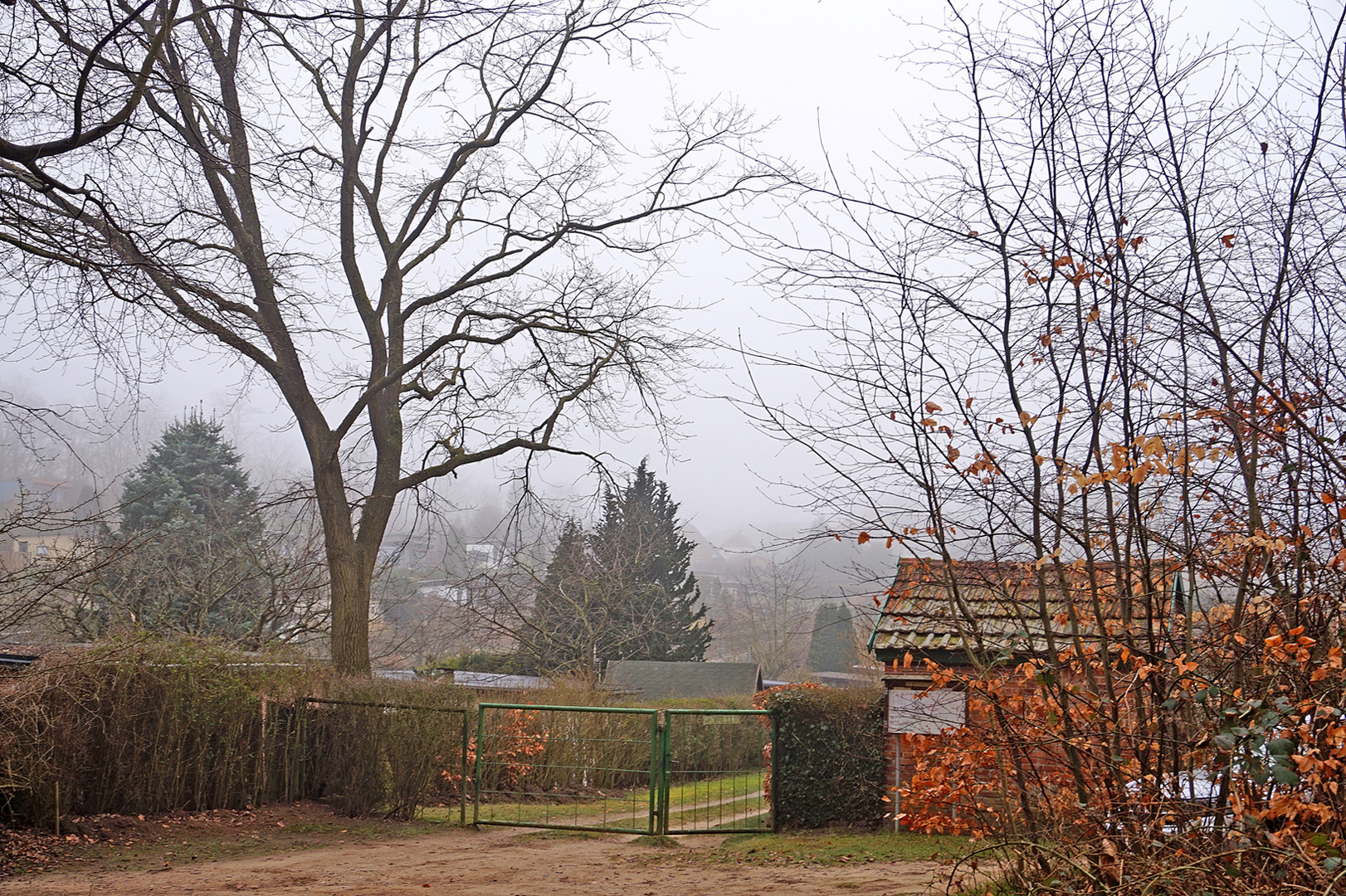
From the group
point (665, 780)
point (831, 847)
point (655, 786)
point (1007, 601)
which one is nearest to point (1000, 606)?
point (1007, 601)

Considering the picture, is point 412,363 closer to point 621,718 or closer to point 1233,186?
point 621,718

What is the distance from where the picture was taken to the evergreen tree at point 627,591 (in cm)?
2883

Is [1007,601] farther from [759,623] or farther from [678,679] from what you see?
[759,623]

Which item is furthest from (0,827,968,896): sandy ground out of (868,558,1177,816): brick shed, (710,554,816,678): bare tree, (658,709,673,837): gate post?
(710,554,816,678): bare tree

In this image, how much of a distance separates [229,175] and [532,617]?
726 inches

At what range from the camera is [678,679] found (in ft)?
104

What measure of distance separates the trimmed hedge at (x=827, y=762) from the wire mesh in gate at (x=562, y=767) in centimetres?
228

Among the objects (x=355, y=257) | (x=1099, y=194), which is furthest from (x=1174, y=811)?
(x=355, y=257)

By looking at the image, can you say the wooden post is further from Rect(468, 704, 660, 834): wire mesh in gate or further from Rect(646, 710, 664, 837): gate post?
Rect(468, 704, 660, 834): wire mesh in gate

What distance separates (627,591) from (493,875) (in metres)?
21.0

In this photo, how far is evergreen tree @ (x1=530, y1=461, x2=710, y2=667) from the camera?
94.6 feet

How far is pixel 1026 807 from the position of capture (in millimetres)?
4836

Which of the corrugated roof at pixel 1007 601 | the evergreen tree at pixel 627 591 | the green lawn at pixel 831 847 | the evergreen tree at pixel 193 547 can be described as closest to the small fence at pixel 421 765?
the green lawn at pixel 831 847

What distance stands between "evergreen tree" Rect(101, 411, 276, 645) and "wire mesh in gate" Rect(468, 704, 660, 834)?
162 inches
